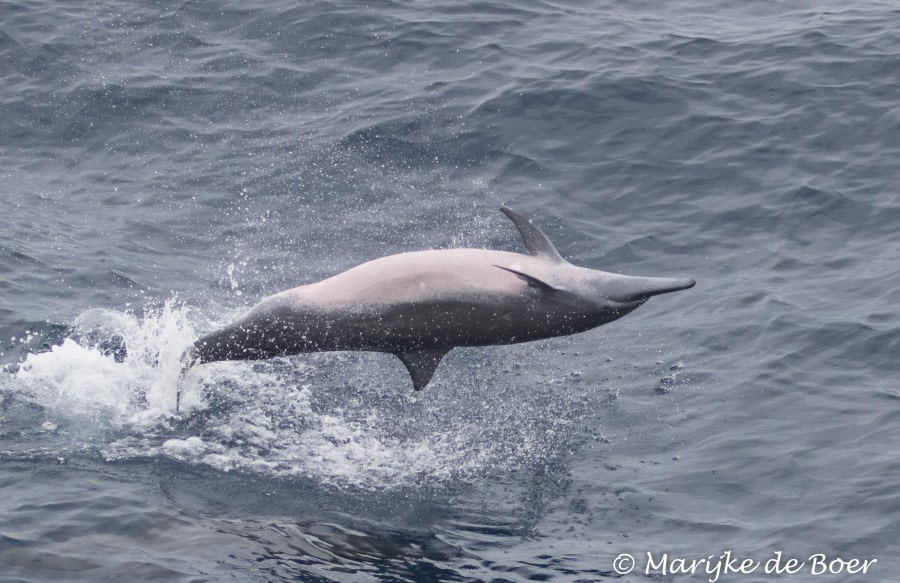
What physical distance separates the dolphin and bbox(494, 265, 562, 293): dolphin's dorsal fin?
25mm

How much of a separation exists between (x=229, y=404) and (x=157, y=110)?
7.74m

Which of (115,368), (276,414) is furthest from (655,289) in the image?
(115,368)

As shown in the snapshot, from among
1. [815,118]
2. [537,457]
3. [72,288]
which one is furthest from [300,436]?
[815,118]

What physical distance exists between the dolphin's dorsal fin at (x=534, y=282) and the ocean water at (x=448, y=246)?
6.53 ft

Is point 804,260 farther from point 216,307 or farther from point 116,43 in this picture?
point 116,43

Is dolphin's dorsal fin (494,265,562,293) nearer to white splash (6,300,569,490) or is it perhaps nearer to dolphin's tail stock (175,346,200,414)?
white splash (6,300,569,490)

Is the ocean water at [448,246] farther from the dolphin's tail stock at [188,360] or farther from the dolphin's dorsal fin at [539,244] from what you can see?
the dolphin's dorsal fin at [539,244]

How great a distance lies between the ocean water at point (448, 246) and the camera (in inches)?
424

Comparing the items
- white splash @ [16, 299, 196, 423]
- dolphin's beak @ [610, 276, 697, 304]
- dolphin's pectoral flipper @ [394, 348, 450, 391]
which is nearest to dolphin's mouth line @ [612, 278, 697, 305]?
dolphin's beak @ [610, 276, 697, 304]

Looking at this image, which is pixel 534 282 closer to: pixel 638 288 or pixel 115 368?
pixel 638 288

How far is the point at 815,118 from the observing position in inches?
703

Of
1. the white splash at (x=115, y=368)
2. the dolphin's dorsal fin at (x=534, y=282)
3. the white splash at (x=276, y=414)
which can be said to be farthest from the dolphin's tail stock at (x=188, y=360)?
the dolphin's dorsal fin at (x=534, y=282)

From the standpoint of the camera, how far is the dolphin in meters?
11.0

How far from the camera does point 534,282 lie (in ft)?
35.6
